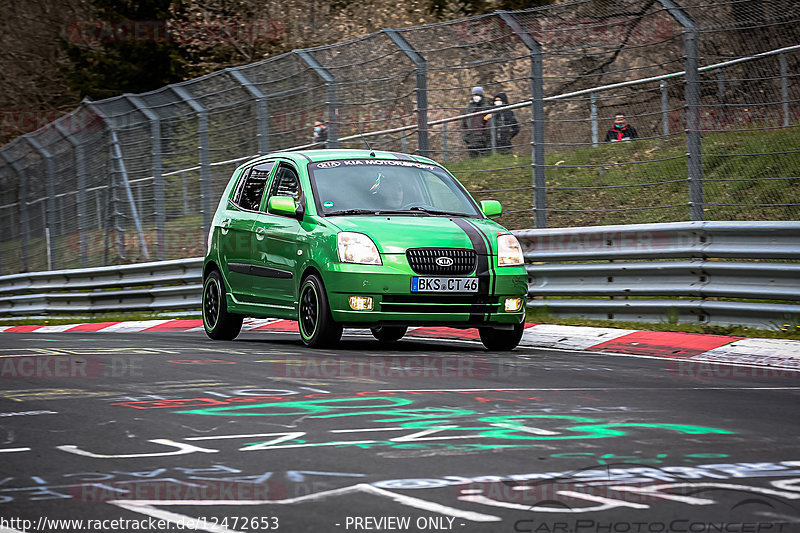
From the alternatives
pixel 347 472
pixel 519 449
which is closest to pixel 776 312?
pixel 519 449

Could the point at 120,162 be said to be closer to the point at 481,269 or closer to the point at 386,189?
the point at 386,189

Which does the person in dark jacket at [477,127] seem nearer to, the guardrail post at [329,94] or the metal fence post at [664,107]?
the metal fence post at [664,107]

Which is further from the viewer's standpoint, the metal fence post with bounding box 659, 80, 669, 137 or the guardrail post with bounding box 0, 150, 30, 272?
the guardrail post with bounding box 0, 150, 30, 272

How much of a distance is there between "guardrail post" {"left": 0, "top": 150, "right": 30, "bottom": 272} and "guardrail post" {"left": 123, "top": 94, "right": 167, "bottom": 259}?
21.0 feet

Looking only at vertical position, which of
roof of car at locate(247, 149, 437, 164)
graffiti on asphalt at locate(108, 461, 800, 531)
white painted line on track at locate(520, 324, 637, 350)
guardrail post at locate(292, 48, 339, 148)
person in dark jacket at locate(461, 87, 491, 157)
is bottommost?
graffiti on asphalt at locate(108, 461, 800, 531)

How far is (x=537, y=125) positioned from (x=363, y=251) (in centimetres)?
420

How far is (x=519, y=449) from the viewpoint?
5.70m

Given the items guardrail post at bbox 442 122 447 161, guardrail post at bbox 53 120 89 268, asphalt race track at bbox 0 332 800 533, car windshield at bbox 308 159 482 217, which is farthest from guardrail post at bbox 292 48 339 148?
asphalt race track at bbox 0 332 800 533

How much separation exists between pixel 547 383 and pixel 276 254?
392cm

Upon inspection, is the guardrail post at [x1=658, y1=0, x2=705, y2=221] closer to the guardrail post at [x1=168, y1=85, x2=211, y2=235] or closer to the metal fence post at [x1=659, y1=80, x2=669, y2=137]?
the metal fence post at [x1=659, y1=80, x2=669, y2=137]

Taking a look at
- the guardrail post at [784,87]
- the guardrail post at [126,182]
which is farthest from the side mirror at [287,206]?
the guardrail post at [126,182]

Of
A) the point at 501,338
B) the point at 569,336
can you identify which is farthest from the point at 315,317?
the point at 569,336

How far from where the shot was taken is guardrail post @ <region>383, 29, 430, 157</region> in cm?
1505

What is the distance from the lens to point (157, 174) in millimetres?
20281
